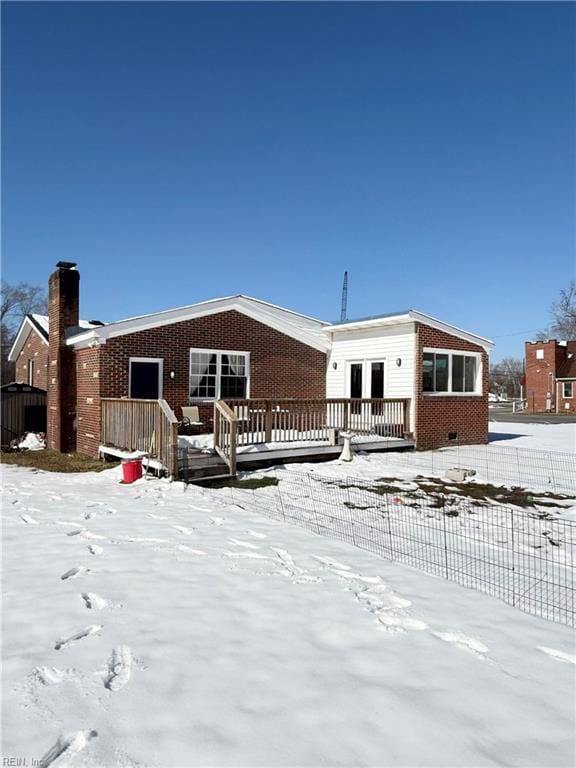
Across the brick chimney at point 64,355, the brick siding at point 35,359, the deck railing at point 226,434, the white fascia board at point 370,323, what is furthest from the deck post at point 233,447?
the brick siding at point 35,359

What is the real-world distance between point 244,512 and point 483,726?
5399mm

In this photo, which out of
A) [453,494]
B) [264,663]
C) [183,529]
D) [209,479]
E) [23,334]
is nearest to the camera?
[264,663]

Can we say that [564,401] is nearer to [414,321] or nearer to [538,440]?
[538,440]

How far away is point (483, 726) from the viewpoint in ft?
8.95

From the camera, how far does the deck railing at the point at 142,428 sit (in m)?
9.98

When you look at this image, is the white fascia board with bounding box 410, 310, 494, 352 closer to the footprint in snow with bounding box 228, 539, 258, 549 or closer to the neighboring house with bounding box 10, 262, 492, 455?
the neighboring house with bounding box 10, 262, 492, 455

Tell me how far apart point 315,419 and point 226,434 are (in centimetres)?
337

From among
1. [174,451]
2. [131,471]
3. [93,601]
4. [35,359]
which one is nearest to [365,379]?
[174,451]

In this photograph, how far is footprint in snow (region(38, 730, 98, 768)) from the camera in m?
2.32

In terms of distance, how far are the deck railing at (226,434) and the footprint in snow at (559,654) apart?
7.46 meters

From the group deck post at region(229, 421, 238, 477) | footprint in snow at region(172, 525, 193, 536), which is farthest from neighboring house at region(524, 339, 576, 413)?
footprint in snow at region(172, 525, 193, 536)

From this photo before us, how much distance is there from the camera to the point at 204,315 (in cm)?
1479

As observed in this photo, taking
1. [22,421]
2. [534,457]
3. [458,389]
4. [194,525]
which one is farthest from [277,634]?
[22,421]

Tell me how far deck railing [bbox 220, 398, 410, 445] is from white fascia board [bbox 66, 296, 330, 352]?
2.76 meters
